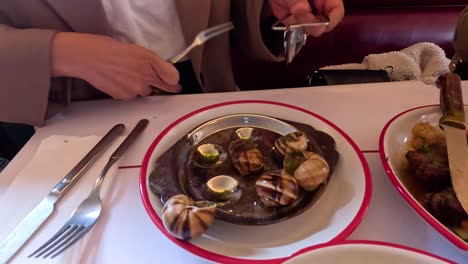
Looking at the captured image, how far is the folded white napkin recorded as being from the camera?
1.26ft

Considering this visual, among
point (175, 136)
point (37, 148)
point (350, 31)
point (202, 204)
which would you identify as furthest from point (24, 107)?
point (350, 31)

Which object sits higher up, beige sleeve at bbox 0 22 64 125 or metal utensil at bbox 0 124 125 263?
beige sleeve at bbox 0 22 64 125

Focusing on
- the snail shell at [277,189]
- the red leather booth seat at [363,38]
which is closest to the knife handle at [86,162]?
the snail shell at [277,189]

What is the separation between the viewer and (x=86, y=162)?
0.47m

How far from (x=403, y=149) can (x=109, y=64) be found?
0.40 metres

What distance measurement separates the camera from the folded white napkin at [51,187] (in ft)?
1.26

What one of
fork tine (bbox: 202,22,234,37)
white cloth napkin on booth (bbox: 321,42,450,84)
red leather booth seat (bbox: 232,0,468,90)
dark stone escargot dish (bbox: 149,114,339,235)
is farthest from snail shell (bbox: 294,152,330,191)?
red leather booth seat (bbox: 232,0,468,90)

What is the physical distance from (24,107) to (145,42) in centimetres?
23

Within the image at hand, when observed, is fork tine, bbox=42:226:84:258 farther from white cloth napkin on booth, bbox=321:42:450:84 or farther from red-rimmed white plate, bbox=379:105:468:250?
white cloth napkin on booth, bbox=321:42:450:84

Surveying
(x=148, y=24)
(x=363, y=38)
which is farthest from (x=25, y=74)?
(x=363, y=38)

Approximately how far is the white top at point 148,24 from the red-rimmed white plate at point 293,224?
0.76ft

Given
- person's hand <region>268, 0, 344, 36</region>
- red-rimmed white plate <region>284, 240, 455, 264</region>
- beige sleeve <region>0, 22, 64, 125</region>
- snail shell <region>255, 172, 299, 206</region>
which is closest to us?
red-rimmed white plate <region>284, 240, 455, 264</region>

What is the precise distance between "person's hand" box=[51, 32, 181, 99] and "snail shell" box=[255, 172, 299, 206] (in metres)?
0.23

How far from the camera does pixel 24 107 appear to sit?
1.74 ft
